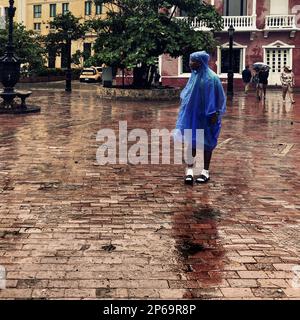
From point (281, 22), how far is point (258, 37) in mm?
1699

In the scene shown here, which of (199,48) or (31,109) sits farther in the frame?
(199,48)

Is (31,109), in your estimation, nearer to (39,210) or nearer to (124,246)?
(39,210)

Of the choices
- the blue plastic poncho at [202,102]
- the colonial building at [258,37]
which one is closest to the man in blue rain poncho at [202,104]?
the blue plastic poncho at [202,102]

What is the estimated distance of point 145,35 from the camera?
21297mm

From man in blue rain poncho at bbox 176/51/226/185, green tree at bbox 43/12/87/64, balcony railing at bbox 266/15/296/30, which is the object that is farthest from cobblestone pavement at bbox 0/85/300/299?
green tree at bbox 43/12/87/64

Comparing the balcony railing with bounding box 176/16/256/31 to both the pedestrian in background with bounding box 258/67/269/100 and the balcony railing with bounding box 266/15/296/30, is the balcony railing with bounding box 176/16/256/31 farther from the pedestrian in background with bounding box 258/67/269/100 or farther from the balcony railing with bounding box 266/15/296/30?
the pedestrian in background with bounding box 258/67/269/100

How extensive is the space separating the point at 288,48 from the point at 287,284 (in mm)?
31124

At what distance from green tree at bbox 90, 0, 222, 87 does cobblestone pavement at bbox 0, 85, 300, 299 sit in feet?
42.7

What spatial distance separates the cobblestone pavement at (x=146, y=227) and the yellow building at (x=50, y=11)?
48.3m

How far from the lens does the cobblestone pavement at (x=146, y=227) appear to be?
3.39 m

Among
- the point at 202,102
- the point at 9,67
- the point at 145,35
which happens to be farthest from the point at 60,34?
the point at 202,102

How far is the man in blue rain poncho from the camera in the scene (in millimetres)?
6391
